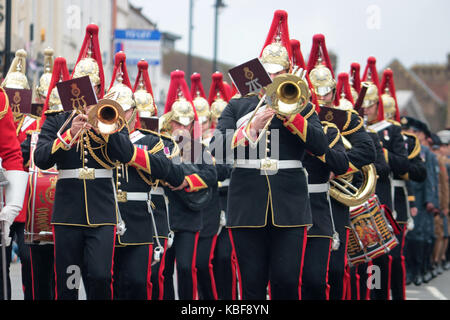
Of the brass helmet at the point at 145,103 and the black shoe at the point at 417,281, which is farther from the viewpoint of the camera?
the black shoe at the point at 417,281

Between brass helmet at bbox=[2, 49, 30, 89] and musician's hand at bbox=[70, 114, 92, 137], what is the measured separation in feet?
9.94

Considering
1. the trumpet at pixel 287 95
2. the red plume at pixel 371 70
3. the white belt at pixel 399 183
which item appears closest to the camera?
the trumpet at pixel 287 95

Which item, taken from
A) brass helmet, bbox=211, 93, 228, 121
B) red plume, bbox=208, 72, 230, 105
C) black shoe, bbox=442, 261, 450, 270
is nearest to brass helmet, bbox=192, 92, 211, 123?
brass helmet, bbox=211, 93, 228, 121

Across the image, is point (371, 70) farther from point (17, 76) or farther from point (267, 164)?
point (267, 164)

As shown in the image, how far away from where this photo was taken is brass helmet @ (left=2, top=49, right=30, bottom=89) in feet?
36.5

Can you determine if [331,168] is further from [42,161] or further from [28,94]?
[28,94]

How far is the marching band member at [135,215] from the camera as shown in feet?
28.5

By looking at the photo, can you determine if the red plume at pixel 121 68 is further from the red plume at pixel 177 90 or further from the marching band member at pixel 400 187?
the marching band member at pixel 400 187

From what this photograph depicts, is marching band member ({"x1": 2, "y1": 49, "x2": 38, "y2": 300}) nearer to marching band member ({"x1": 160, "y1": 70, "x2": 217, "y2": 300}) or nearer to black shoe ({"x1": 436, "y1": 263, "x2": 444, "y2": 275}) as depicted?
marching band member ({"x1": 160, "y1": 70, "x2": 217, "y2": 300})

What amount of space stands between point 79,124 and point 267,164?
132 cm

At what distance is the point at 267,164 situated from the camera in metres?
7.94

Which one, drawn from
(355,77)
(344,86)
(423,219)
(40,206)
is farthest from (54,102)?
(423,219)

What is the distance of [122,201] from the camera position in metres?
8.93

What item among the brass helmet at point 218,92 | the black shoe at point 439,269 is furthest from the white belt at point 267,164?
the black shoe at point 439,269
